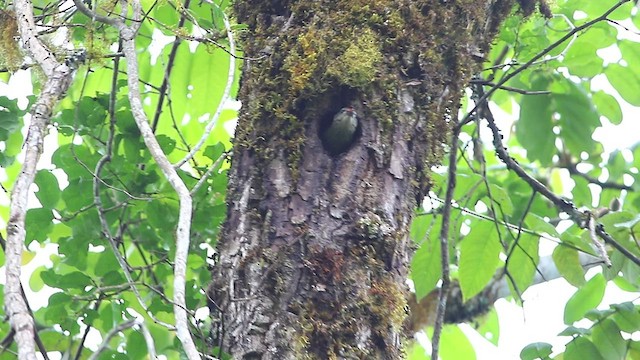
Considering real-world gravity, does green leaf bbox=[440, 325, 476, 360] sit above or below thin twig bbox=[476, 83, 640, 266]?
below

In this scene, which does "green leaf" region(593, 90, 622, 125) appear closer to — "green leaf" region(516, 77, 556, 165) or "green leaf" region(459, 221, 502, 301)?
"green leaf" region(516, 77, 556, 165)

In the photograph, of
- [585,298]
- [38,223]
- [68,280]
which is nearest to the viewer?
[68,280]

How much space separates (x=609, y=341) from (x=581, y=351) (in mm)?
99

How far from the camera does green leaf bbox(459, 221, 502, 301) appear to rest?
2.80m

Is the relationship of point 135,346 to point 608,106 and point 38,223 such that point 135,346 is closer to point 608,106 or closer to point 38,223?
point 38,223

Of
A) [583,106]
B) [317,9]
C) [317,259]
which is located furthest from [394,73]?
[583,106]

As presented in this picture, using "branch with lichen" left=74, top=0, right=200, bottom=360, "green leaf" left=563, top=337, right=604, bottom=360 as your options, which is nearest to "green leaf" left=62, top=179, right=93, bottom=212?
"branch with lichen" left=74, top=0, right=200, bottom=360

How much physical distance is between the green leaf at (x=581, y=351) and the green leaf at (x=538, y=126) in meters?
1.17

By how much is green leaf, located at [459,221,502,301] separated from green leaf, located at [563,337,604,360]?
1.13ft

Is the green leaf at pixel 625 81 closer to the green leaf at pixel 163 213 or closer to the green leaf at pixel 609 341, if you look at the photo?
the green leaf at pixel 609 341

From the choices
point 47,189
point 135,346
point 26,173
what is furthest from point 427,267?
point 26,173

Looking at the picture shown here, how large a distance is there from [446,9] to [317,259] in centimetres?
80

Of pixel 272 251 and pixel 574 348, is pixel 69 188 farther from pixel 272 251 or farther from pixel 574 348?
pixel 574 348

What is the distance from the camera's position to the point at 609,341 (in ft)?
8.95
